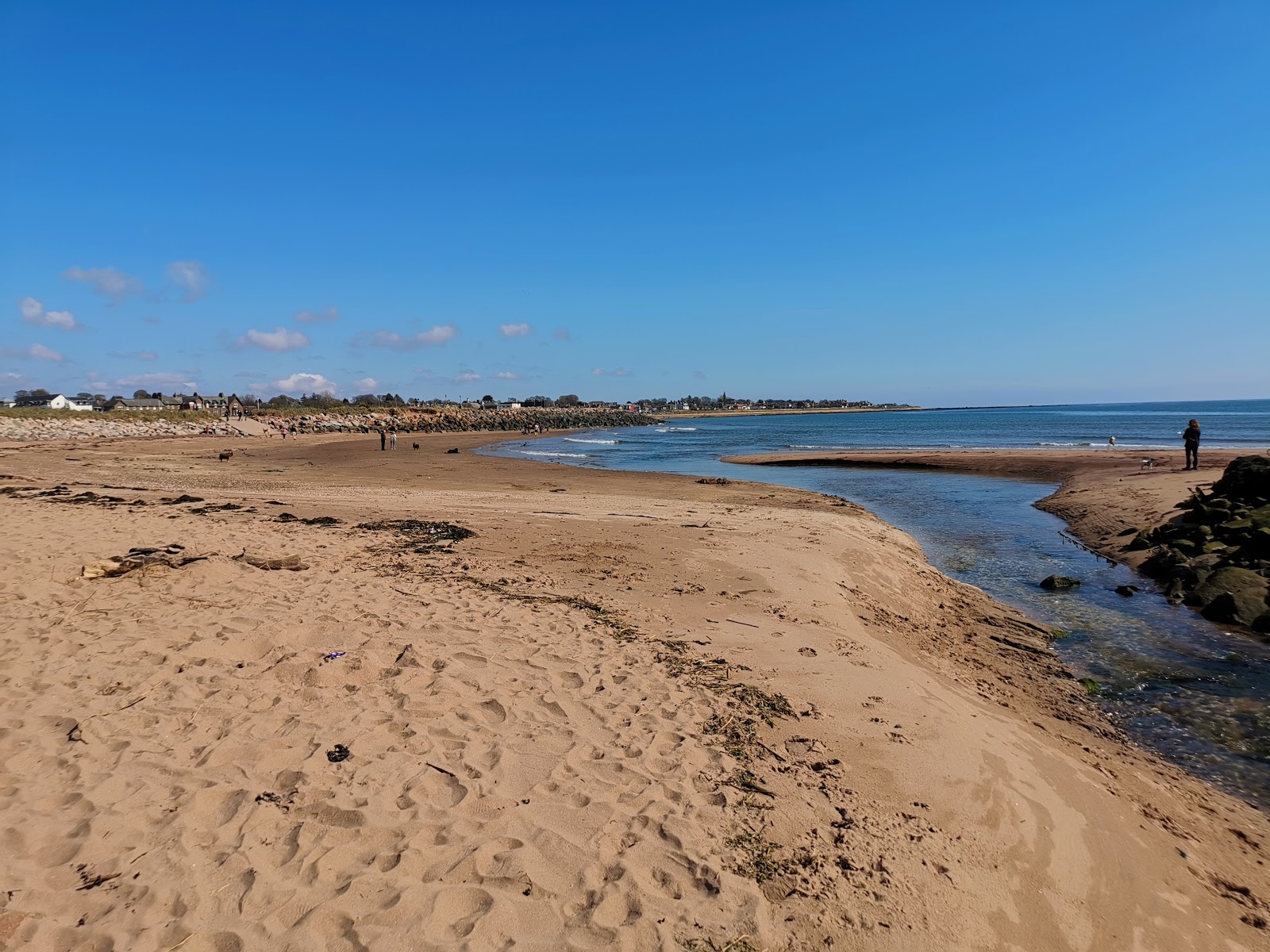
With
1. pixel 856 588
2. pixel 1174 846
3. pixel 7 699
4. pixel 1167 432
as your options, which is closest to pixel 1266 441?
pixel 1167 432

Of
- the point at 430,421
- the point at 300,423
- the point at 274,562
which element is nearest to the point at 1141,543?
the point at 274,562

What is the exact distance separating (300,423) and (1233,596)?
2726 inches

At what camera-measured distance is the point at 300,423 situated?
63906 mm

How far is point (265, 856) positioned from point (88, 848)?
0.91 meters

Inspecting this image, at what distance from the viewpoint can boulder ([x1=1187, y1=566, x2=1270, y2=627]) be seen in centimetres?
916

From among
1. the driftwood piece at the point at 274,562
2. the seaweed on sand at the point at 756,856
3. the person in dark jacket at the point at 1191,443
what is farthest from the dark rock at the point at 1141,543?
the driftwood piece at the point at 274,562

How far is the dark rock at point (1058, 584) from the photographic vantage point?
433 inches

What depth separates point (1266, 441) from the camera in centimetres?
4228

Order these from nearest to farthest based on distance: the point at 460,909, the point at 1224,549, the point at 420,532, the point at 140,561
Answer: the point at 460,909, the point at 140,561, the point at 1224,549, the point at 420,532

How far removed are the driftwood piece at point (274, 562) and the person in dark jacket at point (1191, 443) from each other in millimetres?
26536

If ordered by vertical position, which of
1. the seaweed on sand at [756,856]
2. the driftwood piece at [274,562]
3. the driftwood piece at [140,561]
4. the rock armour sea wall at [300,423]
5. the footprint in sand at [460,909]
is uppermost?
the rock armour sea wall at [300,423]

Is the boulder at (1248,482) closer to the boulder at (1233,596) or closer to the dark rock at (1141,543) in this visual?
the dark rock at (1141,543)

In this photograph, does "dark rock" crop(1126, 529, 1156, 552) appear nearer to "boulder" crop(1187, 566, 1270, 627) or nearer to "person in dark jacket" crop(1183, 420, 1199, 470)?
"boulder" crop(1187, 566, 1270, 627)

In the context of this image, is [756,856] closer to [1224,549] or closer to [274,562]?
[274,562]
